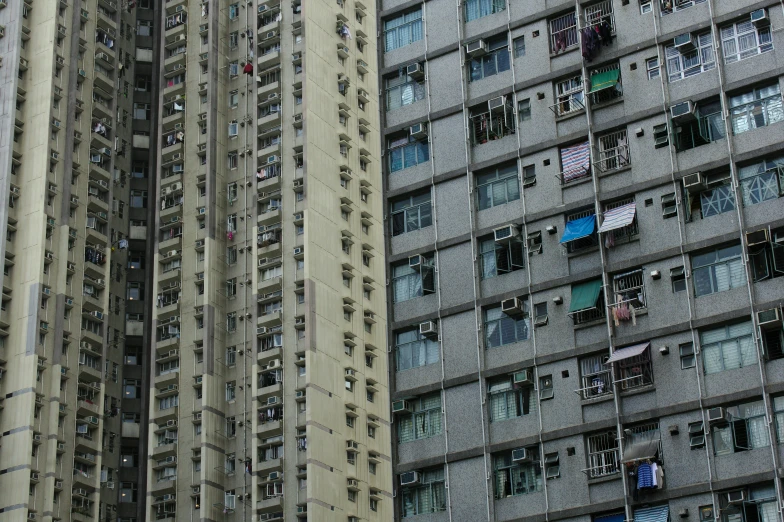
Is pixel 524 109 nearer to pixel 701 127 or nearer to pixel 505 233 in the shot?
pixel 505 233

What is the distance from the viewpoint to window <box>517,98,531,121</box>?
64250 mm

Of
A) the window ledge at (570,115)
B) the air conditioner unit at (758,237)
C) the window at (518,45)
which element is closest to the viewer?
the air conditioner unit at (758,237)

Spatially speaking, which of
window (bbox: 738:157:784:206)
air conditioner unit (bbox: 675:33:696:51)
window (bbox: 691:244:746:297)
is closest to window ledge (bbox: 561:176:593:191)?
window (bbox: 691:244:746:297)

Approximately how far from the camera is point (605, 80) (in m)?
62.5

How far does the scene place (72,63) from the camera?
76562 mm

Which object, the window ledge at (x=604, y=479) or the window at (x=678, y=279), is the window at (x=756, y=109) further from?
the window ledge at (x=604, y=479)

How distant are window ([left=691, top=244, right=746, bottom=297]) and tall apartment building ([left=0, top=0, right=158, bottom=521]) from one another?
30.6 meters

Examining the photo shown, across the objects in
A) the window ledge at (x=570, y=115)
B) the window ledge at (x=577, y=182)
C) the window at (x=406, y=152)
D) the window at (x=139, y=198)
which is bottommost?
the window ledge at (x=577, y=182)

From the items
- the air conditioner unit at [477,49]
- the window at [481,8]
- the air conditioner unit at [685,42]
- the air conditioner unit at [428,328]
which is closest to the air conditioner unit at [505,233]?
the air conditioner unit at [428,328]

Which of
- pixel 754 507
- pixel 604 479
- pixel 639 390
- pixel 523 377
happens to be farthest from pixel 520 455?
pixel 754 507

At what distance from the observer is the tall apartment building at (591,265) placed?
55.3 metres

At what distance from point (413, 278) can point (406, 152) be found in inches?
253

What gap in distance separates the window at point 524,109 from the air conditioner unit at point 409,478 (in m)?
16.2

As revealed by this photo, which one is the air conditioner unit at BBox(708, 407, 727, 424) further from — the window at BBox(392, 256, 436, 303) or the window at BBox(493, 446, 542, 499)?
the window at BBox(392, 256, 436, 303)
